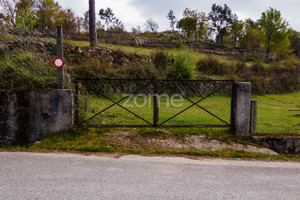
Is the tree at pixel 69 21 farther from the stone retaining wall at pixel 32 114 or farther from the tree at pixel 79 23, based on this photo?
the stone retaining wall at pixel 32 114

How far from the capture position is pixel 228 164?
4.28 m

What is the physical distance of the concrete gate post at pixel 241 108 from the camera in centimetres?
552

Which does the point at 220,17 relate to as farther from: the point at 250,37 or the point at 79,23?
the point at 79,23

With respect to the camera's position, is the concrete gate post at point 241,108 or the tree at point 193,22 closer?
the concrete gate post at point 241,108

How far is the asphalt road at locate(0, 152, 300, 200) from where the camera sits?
300 centimetres

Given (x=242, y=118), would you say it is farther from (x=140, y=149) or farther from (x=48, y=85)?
(x=48, y=85)

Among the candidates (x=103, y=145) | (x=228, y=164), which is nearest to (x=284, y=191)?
(x=228, y=164)

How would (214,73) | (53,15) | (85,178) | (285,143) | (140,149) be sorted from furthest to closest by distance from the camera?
(53,15) < (214,73) < (285,143) < (140,149) < (85,178)

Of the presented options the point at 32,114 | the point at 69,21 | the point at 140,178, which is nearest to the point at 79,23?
the point at 69,21

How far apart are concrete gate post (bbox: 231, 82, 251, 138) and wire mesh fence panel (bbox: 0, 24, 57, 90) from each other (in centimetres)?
450

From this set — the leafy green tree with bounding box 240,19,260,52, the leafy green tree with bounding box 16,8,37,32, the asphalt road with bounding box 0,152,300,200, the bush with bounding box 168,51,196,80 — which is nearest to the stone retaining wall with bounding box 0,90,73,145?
the asphalt road with bounding box 0,152,300,200

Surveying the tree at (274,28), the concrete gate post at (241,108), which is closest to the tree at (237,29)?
the tree at (274,28)

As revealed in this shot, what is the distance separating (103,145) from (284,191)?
3.51 meters

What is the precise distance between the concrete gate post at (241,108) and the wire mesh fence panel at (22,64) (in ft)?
14.8
